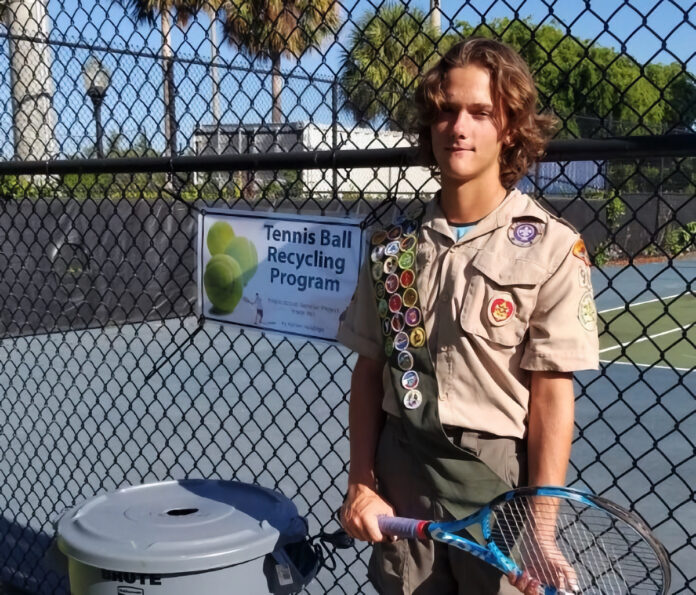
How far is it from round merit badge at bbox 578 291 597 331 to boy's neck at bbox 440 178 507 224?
297mm

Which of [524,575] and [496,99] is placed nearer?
[524,575]

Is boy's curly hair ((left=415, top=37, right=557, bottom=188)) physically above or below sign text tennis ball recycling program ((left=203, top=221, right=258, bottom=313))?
above

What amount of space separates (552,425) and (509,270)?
1.13 ft

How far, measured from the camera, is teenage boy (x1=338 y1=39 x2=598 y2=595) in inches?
72.2

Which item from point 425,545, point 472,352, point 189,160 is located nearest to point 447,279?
point 472,352

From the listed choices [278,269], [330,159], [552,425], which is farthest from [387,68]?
[552,425]

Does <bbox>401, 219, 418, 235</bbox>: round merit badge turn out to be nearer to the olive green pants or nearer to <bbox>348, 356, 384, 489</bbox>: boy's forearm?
<bbox>348, 356, 384, 489</bbox>: boy's forearm

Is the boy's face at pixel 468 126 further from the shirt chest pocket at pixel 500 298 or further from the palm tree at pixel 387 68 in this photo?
the palm tree at pixel 387 68

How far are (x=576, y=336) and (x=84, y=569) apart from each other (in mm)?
1304

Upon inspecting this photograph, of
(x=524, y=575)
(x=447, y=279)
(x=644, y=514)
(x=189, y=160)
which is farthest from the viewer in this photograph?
(x=644, y=514)

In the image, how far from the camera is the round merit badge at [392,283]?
2.01m

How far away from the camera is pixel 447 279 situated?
1941 mm

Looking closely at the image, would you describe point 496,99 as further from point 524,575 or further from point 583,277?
point 524,575

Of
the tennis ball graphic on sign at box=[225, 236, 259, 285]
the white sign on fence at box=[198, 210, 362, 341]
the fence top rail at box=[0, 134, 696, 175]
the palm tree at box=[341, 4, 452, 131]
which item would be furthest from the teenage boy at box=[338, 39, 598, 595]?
the tennis ball graphic on sign at box=[225, 236, 259, 285]
